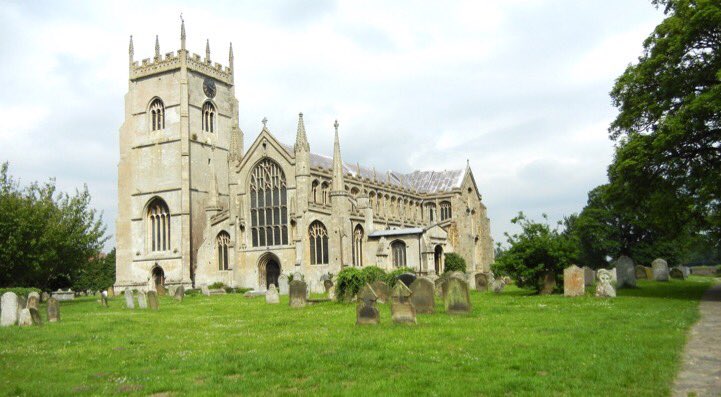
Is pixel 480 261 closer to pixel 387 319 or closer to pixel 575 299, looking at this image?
Answer: pixel 575 299

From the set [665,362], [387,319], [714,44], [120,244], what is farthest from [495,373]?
[120,244]

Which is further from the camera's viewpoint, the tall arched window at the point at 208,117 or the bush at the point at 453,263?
the tall arched window at the point at 208,117

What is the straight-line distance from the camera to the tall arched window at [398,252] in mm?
47166

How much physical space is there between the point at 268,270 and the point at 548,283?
26381 mm

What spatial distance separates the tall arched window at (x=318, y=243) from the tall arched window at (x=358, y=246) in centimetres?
223

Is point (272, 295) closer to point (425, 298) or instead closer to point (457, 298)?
point (425, 298)

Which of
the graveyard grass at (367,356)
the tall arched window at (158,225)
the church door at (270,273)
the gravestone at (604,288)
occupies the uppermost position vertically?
the tall arched window at (158,225)

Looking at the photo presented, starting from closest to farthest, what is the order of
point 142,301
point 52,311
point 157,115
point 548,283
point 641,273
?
point 52,311, point 548,283, point 142,301, point 641,273, point 157,115

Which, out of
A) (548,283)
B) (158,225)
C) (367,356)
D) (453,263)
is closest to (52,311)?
(367,356)

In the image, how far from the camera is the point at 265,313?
22812mm

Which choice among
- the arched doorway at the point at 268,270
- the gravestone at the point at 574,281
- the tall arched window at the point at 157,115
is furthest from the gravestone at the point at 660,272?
the tall arched window at the point at 157,115

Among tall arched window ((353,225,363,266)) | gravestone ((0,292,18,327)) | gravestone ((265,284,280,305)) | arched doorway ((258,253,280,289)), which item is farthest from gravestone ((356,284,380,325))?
arched doorway ((258,253,280,289))

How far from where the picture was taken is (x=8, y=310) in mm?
19484

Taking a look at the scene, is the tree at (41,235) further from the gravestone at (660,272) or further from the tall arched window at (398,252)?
the gravestone at (660,272)
